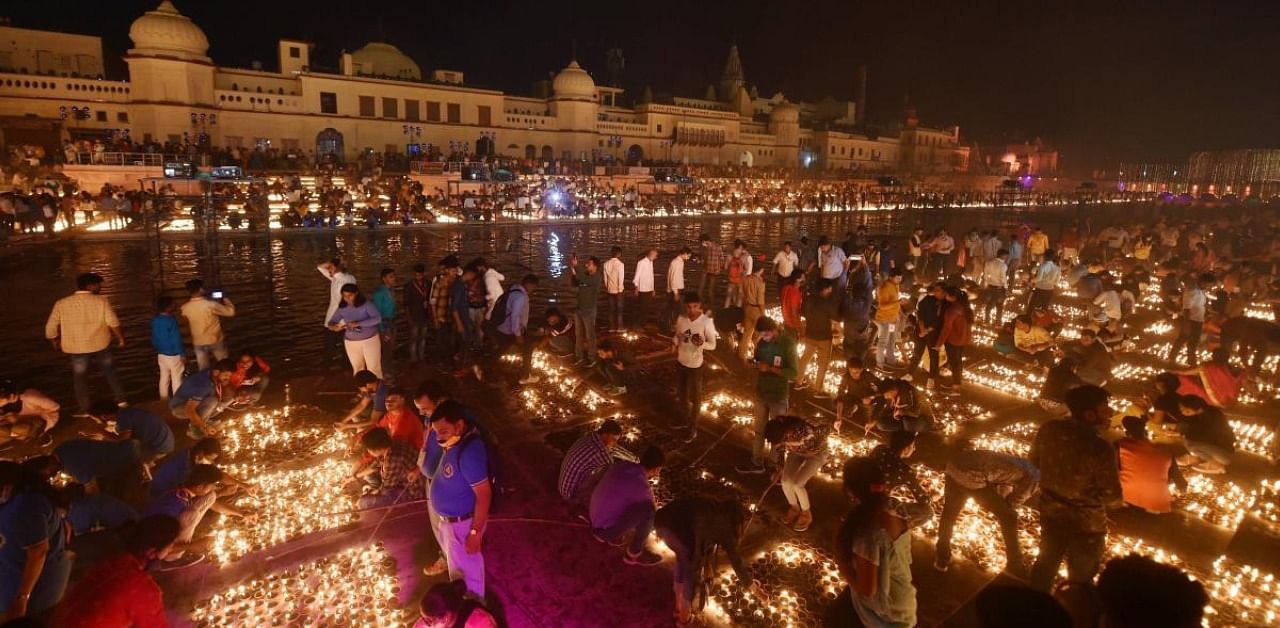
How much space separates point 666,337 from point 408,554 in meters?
7.27

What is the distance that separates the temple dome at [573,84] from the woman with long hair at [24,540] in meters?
52.6

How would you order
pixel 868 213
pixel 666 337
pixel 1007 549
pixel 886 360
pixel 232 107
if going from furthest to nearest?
pixel 868 213 < pixel 232 107 < pixel 666 337 < pixel 886 360 < pixel 1007 549

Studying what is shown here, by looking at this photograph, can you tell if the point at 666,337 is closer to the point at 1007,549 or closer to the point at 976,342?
the point at 976,342

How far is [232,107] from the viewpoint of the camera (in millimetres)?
38750

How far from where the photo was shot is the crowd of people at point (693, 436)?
3.68 metres

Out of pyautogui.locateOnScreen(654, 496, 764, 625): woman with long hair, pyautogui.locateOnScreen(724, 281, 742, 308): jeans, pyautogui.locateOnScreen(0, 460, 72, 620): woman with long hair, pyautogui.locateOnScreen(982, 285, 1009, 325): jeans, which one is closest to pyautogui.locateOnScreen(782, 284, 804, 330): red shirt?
pyautogui.locateOnScreen(724, 281, 742, 308): jeans

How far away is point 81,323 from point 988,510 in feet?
33.2

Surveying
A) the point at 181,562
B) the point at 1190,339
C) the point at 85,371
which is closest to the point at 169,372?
the point at 85,371

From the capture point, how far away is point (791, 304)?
9.01 meters

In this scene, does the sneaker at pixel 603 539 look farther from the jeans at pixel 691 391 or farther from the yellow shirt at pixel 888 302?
the yellow shirt at pixel 888 302

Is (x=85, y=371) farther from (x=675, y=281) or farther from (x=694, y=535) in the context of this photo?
(x=675, y=281)

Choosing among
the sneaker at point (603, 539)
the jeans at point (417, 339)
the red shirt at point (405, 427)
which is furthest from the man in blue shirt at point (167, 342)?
the sneaker at point (603, 539)

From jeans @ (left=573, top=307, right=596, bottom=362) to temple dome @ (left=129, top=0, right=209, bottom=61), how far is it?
3941 centimetres

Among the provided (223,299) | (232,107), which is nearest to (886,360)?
(223,299)
